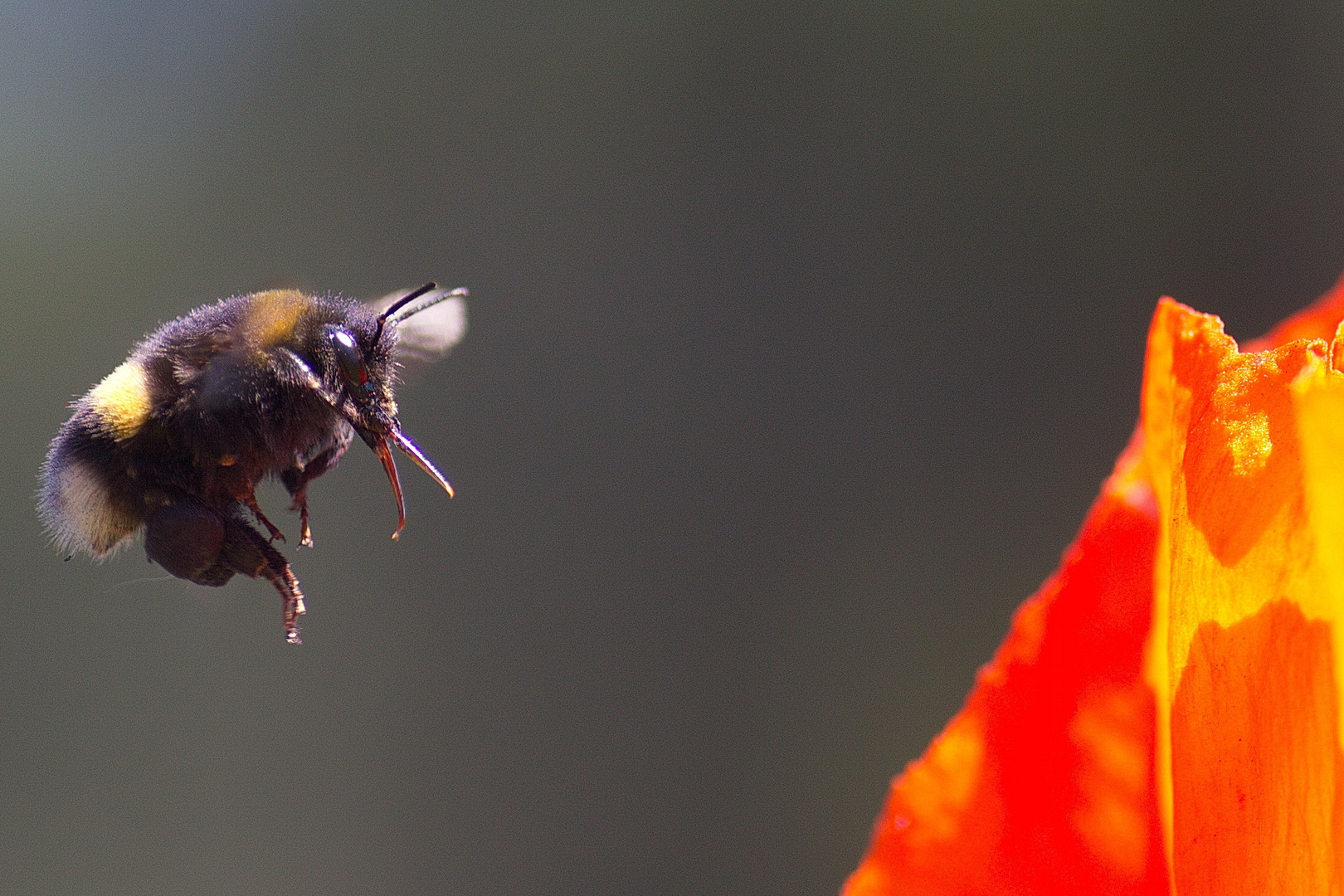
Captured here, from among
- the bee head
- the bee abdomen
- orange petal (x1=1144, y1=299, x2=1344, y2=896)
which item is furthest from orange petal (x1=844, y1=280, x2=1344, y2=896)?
the bee abdomen

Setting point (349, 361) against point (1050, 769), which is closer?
point (1050, 769)

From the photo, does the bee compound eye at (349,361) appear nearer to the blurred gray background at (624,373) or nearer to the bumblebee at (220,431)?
the bumblebee at (220,431)

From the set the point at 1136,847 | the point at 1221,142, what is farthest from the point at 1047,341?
the point at 1136,847

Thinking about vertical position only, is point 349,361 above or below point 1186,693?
above

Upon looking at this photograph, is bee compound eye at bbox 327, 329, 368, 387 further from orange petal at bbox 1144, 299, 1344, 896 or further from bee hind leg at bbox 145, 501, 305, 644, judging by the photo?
orange petal at bbox 1144, 299, 1344, 896

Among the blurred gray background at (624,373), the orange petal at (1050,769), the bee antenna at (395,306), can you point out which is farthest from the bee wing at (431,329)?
the blurred gray background at (624,373)

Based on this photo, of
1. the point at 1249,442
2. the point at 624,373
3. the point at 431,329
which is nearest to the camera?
the point at 1249,442

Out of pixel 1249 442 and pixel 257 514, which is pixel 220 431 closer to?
pixel 257 514

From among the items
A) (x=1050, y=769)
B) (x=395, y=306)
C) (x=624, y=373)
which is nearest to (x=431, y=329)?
(x=395, y=306)
